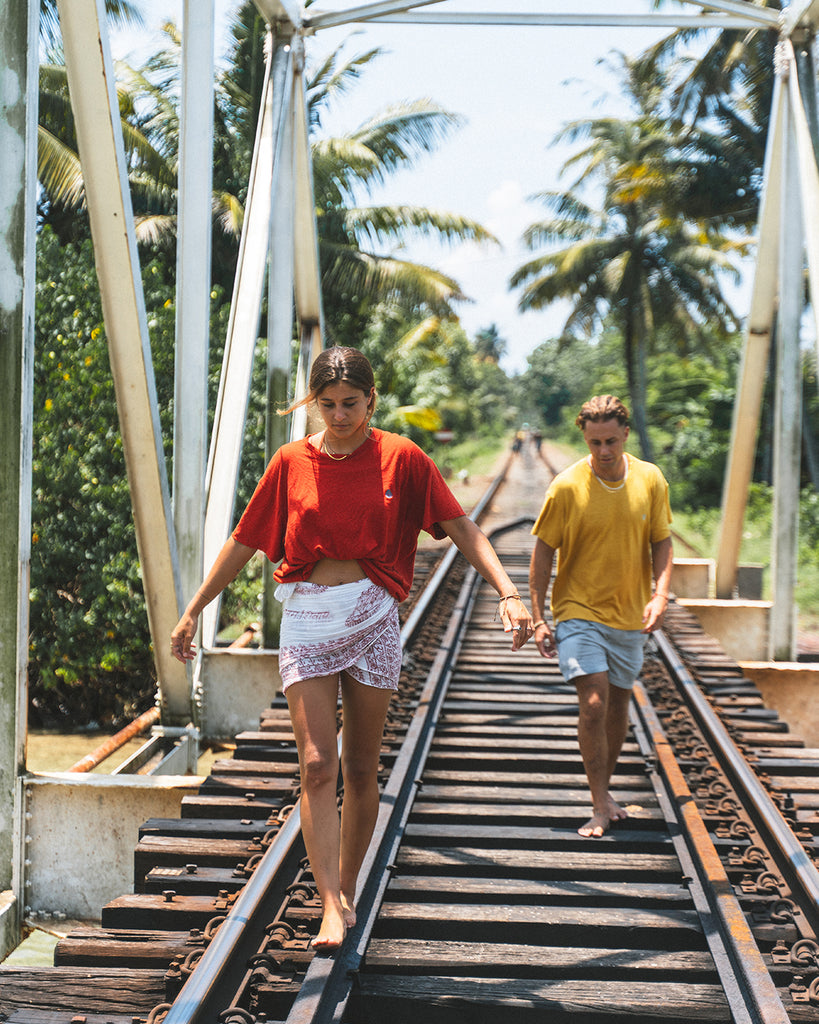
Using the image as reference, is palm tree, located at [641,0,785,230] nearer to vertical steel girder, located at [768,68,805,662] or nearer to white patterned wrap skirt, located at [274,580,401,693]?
vertical steel girder, located at [768,68,805,662]

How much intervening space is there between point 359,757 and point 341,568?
572 millimetres

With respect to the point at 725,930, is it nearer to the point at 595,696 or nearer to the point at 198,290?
the point at 595,696

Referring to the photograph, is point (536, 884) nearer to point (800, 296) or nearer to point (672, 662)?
point (672, 662)

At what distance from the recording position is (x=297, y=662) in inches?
117

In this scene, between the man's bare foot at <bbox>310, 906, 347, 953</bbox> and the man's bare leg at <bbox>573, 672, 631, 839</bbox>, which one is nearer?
the man's bare foot at <bbox>310, 906, 347, 953</bbox>

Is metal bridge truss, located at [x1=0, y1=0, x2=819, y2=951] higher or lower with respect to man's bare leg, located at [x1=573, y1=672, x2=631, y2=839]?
higher

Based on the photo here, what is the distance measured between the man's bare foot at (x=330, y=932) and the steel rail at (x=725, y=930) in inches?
44.7

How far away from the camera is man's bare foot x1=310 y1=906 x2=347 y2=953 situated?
3008mm

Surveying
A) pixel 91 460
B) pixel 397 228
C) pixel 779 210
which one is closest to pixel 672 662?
pixel 779 210

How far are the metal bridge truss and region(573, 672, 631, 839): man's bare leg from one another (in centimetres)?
229

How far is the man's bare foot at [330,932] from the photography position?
Result: 9.87 ft

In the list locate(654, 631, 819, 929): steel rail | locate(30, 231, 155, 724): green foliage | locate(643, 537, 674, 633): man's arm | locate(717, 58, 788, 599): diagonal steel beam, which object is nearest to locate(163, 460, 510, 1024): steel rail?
locate(643, 537, 674, 633): man's arm

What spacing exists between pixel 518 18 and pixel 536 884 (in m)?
6.83

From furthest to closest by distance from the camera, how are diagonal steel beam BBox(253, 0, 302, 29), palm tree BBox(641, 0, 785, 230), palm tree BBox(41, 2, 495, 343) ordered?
1. palm tree BBox(641, 0, 785, 230)
2. palm tree BBox(41, 2, 495, 343)
3. diagonal steel beam BBox(253, 0, 302, 29)
